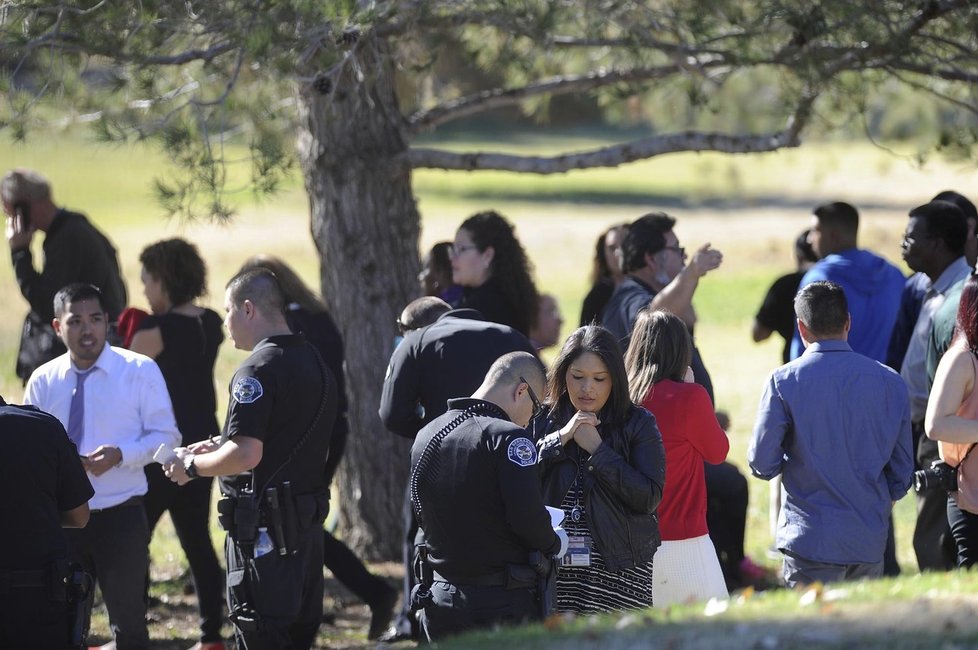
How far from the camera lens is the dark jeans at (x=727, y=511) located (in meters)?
6.55

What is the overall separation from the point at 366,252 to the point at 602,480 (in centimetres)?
342

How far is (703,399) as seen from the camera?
15.1 ft

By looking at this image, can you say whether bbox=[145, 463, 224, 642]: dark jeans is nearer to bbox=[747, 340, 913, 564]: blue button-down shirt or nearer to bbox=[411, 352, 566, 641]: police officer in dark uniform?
bbox=[411, 352, 566, 641]: police officer in dark uniform

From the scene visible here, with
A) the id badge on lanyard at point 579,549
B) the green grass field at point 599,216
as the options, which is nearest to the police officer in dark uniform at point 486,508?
the id badge on lanyard at point 579,549

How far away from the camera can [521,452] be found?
13.0 ft

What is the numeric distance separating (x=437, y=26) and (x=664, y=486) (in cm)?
306

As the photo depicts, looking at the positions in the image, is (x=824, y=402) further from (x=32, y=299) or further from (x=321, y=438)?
(x=32, y=299)

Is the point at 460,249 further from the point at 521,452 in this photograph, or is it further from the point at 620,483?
the point at 521,452

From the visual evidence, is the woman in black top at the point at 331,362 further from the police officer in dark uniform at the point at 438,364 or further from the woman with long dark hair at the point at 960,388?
the woman with long dark hair at the point at 960,388

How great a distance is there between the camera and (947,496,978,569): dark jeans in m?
4.96

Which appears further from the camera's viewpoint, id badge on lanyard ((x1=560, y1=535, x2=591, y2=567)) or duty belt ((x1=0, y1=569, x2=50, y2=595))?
id badge on lanyard ((x1=560, y1=535, x2=591, y2=567))

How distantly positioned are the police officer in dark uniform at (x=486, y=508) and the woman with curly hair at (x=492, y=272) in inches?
68.9

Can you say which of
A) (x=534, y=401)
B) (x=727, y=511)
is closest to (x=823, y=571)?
(x=534, y=401)

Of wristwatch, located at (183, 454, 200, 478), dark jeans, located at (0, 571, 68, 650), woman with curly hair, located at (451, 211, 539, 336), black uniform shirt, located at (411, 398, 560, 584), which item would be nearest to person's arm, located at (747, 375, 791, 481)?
black uniform shirt, located at (411, 398, 560, 584)
